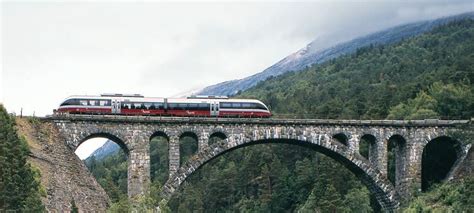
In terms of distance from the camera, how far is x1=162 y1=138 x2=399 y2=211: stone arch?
232 feet

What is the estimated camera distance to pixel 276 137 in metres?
73.2

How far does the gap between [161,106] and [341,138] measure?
17.7 metres

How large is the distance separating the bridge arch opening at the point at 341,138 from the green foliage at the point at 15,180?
99.6ft

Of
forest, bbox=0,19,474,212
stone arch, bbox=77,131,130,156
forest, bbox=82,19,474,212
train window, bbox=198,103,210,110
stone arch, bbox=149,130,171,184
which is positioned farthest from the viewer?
stone arch, bbox=149,130,171,184

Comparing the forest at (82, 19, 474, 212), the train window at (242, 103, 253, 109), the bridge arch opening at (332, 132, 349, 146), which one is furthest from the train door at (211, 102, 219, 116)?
the bridge arch opening at (332, 132, 349, 146)

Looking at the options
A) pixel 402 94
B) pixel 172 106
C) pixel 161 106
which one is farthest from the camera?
pixel 402 94

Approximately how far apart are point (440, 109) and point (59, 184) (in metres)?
45.5

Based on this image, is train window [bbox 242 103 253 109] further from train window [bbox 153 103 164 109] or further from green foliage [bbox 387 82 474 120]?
green foliage [bbox 387 82 474 120]

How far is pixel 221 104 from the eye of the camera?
72938mm

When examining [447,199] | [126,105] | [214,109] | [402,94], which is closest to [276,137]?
[214,109]

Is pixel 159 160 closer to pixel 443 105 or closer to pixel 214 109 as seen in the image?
pixel 443 105

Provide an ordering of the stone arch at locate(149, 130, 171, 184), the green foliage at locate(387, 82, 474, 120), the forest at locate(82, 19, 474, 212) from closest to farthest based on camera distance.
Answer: the forest at locate(82, 19, 474, 212) < the green foliage at locate(387, 82, 474, 120) < the stone arch at locate(149, 130, 171, 184)

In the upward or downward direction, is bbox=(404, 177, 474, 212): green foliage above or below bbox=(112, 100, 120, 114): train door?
below

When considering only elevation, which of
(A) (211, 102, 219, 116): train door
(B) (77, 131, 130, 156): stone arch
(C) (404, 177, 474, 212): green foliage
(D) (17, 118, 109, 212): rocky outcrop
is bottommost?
(C) (404, 177, 474, 212): green foliage
